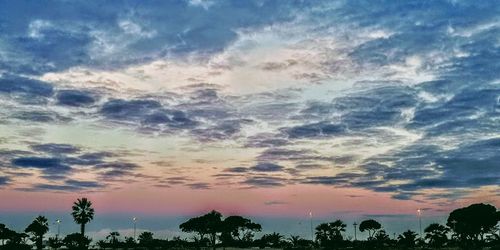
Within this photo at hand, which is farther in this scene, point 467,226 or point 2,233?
point 2,233

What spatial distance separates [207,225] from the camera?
15512cm

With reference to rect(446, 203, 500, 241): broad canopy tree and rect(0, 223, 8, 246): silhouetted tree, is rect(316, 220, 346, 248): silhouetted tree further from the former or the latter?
rect(0, 223, 8, 246): silhouetted tree

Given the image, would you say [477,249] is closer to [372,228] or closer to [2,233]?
[372,228]

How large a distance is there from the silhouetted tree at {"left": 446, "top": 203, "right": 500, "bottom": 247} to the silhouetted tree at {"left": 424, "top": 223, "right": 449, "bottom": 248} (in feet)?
61.5

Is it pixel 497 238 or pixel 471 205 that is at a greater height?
pixel 471 205

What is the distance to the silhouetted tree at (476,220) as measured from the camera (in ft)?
394

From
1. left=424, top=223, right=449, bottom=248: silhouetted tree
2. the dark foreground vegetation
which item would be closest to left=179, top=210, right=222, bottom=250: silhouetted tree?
the dark foreground vegetation

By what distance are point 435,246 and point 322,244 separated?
2997cm

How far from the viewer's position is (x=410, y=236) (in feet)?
474

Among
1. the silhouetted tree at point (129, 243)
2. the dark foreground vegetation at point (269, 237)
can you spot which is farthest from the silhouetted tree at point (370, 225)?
the silhouetted tree at point (129, 243)

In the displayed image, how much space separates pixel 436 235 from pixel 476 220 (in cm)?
3135

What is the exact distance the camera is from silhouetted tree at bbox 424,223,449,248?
145 m

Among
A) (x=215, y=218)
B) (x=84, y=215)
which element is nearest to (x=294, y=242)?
(x=215, y=218)

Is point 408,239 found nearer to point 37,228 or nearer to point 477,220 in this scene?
point 477,220
